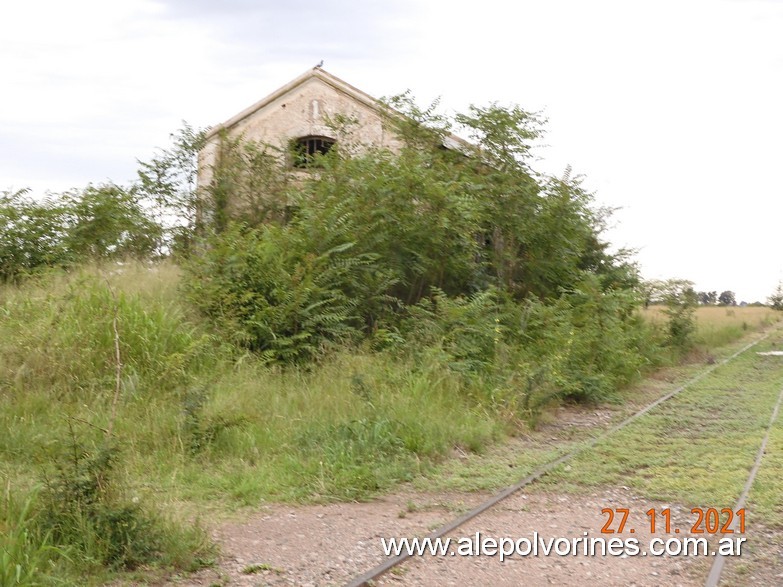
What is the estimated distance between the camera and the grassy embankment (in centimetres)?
602

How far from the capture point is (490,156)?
18.4 m

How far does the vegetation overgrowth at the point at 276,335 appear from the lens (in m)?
6.89

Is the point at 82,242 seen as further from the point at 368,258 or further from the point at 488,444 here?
the point at 488,444

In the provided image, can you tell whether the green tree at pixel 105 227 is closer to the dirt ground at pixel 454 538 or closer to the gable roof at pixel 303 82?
the gable roof at pixel 303 82

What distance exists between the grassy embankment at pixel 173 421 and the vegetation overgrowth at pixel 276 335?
0.03 metres

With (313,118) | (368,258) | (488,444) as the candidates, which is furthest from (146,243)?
(488,444)

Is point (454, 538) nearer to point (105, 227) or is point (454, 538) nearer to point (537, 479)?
point (537, 479)

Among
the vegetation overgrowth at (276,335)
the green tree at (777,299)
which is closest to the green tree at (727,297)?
the green tree at (777,299)

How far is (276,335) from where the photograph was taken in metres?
13.0

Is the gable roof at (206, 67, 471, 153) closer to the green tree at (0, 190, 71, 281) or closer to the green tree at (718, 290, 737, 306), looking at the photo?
the green tree at (0, 190, 71, 281)

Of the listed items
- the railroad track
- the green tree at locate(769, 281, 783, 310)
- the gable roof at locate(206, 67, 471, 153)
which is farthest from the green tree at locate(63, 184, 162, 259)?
the green tree at locate(769, 281, 783, 310)

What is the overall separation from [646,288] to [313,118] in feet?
38.6

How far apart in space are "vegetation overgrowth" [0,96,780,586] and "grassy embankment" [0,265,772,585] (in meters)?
0.03

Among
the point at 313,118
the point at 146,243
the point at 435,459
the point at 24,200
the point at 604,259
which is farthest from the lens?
the point at 604,259
